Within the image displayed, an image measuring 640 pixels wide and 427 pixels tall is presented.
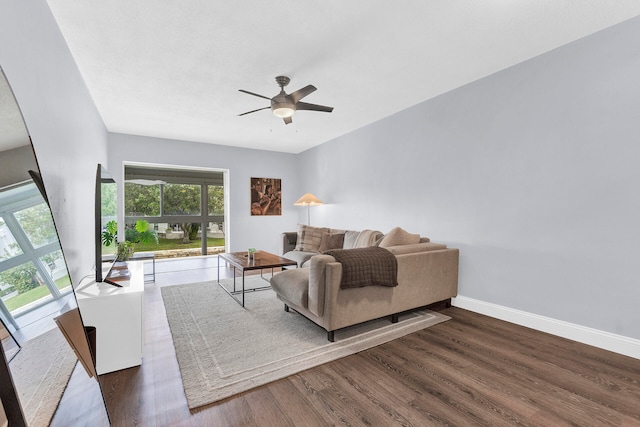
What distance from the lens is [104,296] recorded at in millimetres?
2078

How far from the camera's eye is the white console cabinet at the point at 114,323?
2.04m

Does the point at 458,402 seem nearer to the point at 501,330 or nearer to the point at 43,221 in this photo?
the point at 501,330

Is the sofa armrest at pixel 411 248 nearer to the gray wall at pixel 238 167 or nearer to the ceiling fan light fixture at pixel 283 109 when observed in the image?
the ceiling fan light fixture at pixel 283 109

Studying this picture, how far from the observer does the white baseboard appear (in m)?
2.32

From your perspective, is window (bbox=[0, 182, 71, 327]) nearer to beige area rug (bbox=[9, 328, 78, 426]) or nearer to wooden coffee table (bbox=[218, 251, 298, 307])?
beige area rug (bbox=[9, 328, 78, 426])

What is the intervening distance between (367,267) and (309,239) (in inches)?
100

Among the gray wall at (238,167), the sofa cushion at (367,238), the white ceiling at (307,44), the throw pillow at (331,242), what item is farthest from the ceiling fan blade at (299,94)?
the gray wall at (238,167)

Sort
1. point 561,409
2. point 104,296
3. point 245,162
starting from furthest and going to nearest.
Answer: point 245,162, point 104,296, point 561,409

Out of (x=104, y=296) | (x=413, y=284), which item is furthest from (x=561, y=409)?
(x=104, y=296)

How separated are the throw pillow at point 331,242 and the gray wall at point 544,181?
1168 mm

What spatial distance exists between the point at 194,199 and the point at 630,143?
732 cm

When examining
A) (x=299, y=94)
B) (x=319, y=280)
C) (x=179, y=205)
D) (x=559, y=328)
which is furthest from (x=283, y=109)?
(x=179, y=205)

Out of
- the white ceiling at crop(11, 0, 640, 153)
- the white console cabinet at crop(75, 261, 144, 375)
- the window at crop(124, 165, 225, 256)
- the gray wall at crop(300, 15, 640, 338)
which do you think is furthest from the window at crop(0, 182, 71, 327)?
the window at crop(124, 165, 225, 256)

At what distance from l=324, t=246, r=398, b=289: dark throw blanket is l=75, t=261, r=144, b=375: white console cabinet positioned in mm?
1577
